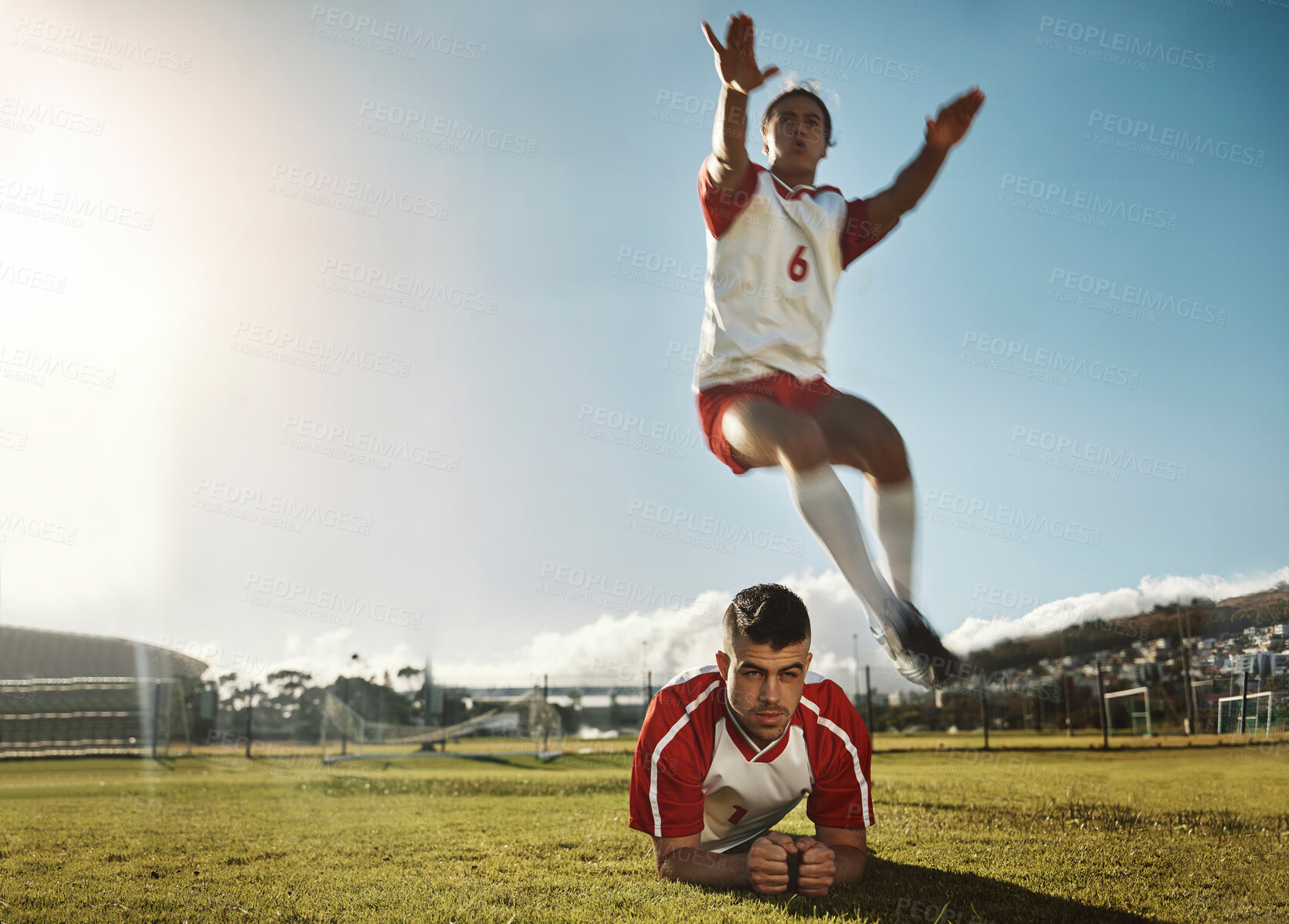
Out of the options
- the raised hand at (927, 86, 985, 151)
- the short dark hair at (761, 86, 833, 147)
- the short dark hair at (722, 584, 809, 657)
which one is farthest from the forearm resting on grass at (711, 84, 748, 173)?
the short dark hair at (722, 584, 809, 657)

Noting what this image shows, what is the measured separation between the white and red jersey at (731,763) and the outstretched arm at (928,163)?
2550mm

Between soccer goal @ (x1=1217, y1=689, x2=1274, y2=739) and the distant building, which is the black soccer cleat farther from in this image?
the distant building

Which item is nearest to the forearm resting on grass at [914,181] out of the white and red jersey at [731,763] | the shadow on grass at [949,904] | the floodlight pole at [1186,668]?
the white and red jersey at [731,763]

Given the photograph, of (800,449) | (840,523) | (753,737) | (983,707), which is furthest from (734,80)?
(983,707)

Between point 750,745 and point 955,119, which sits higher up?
point 955,119

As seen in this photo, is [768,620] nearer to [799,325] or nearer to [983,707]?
[799,325]

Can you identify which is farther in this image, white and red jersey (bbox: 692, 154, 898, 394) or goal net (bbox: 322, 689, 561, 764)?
goal net (bbox: 322, 689, 561, 764)

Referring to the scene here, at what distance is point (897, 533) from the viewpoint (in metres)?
3.79

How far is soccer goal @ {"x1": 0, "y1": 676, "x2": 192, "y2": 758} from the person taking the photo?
25781 millimetres

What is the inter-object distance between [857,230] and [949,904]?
3.21 m

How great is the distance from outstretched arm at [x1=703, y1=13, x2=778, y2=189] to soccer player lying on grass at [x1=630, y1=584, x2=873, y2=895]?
2061mm

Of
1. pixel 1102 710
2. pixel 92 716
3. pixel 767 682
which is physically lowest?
pixel 92 716

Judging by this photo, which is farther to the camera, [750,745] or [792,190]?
[792,190]

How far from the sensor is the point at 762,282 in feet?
12.9
